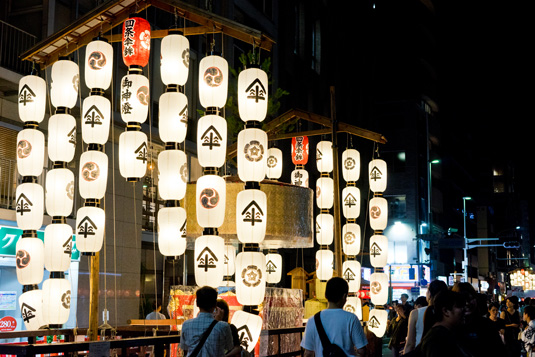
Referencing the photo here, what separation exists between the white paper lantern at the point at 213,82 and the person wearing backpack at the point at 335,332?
21.9 feet

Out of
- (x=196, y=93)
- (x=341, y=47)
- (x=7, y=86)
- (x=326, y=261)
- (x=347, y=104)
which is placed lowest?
(x=326, y=261)

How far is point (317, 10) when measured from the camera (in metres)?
39.8

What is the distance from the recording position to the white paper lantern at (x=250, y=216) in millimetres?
11422

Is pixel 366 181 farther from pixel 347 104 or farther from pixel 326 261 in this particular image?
pixel 326 261

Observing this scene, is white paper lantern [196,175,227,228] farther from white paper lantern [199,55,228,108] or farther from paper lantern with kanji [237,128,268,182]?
white paper lantern [199,55,228,108]

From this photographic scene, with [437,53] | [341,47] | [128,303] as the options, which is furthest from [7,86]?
[437,53]

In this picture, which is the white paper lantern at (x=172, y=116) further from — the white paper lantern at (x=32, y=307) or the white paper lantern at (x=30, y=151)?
the white paper lantern at (x=32, y=307)

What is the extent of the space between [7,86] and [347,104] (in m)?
32.7

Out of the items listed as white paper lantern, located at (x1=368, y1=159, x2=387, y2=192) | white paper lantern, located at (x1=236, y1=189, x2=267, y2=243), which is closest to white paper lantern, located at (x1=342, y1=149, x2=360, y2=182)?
white paper lantern, located at (x1=368, y1=159, x2=387, y2=192)

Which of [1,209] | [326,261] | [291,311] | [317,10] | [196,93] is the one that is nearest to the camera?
[291,311]

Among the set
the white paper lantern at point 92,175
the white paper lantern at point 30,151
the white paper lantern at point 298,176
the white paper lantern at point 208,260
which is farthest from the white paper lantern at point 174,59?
the white paper lantern at point 298,176

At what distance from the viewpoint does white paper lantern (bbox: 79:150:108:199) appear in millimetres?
11336

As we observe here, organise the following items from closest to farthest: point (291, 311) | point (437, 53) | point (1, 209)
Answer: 1. point (291, 311)
2. point (1, 209)
3. point (437, 53)

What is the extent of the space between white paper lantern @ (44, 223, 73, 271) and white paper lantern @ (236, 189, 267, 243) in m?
3.21
